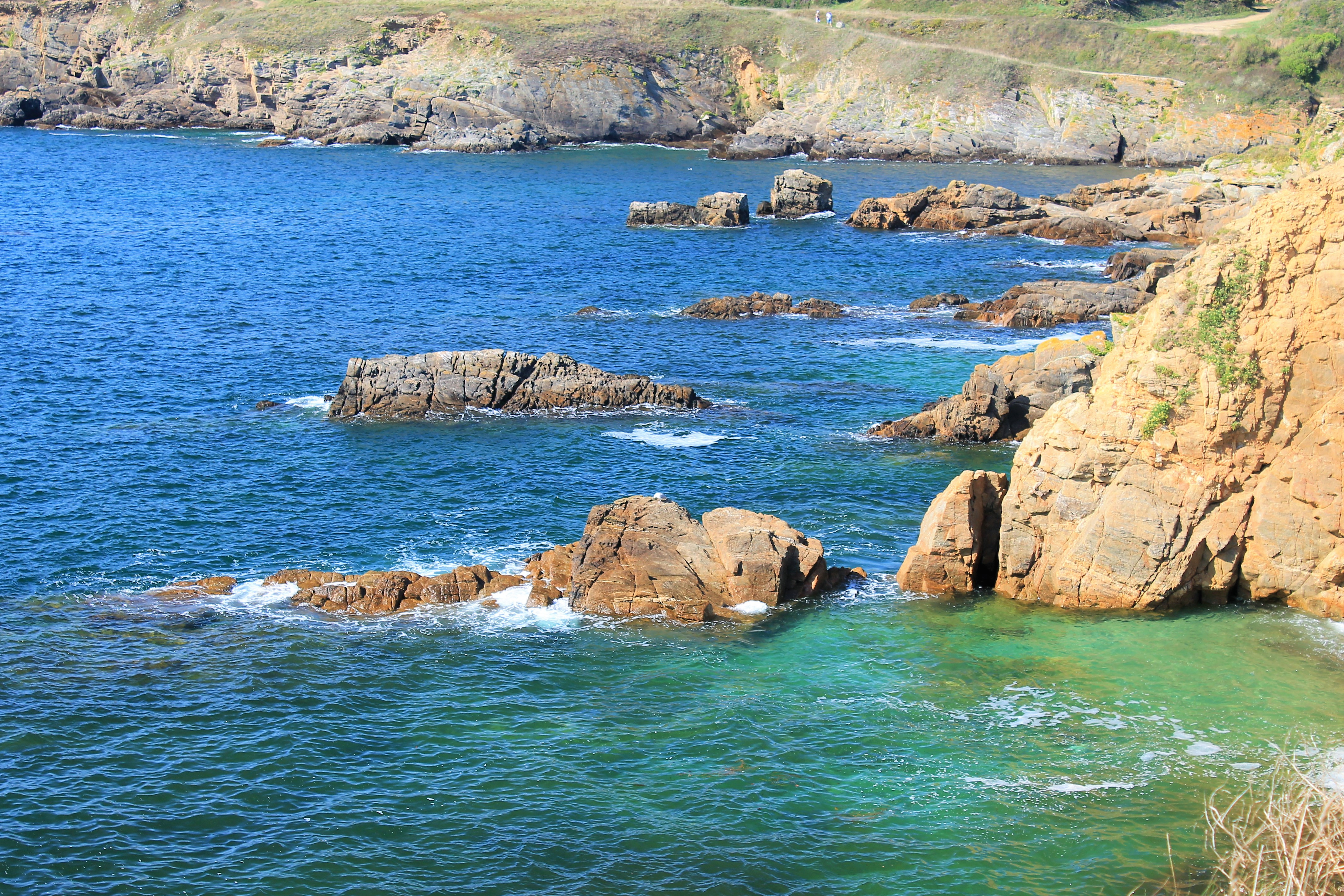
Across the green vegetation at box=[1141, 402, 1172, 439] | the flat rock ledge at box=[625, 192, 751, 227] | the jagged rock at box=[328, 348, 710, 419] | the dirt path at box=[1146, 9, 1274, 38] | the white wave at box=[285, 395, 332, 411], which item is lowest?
the white wave at box=[285, 395, 332, 411]

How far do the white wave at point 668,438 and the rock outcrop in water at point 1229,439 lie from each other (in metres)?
20.1

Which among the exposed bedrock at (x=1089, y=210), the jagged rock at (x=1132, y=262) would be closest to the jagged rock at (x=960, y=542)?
the jagged rock at (x=1132, y=262)

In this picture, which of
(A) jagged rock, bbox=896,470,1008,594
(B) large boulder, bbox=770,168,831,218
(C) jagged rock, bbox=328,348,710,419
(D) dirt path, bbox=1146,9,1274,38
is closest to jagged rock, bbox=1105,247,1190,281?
(B) large boulder, bbox=770,168,831,218

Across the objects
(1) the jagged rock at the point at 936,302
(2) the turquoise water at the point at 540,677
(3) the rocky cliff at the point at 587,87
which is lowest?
(2) the turquoise water at the point at 540,677

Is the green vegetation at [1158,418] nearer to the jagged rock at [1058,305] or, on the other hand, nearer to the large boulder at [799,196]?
the jagged rock at [1058,305]

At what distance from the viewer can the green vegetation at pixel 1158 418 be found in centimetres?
3456

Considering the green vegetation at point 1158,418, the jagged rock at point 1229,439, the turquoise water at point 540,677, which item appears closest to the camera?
the turquoise water at point 540,677

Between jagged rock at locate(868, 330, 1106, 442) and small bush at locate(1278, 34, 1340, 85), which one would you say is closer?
jagged rock at locate(868, 330, 1106, 442)

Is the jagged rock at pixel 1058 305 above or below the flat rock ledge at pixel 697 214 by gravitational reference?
below

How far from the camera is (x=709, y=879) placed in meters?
24.5

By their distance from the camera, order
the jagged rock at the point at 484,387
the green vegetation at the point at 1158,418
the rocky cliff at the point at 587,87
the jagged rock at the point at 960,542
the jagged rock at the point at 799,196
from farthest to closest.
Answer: the rocky cliff at the point at 587,87, the jagged rock at the point at 799,196, the jagged rock at the point at 484,387, the jagged rock at the point at 960,542, the green vegetation at the point at 1158,418

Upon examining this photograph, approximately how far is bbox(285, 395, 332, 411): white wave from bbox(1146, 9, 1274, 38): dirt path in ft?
483

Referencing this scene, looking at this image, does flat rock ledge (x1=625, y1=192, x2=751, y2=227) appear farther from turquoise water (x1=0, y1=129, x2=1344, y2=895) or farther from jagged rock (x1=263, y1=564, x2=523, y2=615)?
jagged rock (x1=263, y1=564, x2=523, y2=615)

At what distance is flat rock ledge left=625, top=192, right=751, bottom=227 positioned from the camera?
375 ft
